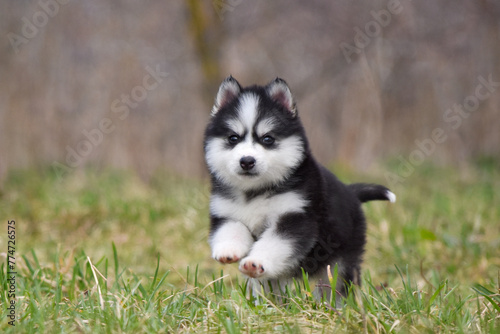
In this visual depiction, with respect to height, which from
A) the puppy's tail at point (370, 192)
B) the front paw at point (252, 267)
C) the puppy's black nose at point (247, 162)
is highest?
the puppy's black nose at point (247, 162)

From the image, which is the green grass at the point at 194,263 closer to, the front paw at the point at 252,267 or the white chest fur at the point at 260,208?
the front paw at the point at 252,267

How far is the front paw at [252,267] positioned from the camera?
2.64 metres

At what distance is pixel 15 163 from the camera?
30.5ft

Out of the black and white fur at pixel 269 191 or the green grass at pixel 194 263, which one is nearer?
the green grass at pixel 194 263

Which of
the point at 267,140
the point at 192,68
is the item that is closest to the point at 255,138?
the point at 267,140

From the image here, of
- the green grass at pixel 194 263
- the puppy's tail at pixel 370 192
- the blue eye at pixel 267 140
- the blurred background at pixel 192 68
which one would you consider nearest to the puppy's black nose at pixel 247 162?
the blue eye at pixel 267 140

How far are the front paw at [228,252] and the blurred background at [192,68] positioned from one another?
506 centimetres

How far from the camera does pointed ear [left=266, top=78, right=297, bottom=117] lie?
120 inches

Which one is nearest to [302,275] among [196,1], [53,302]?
[53,302]

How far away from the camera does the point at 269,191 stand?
9.79 ft

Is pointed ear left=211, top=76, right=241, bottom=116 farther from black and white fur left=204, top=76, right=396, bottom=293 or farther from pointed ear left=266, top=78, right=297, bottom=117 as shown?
pointed ear left=266, top=78, right=297, bottom=117

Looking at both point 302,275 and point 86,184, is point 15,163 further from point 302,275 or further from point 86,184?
point 302,275

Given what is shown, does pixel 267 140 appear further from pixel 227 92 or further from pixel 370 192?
pixel 370 192

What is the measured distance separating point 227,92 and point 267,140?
0.38 meters
